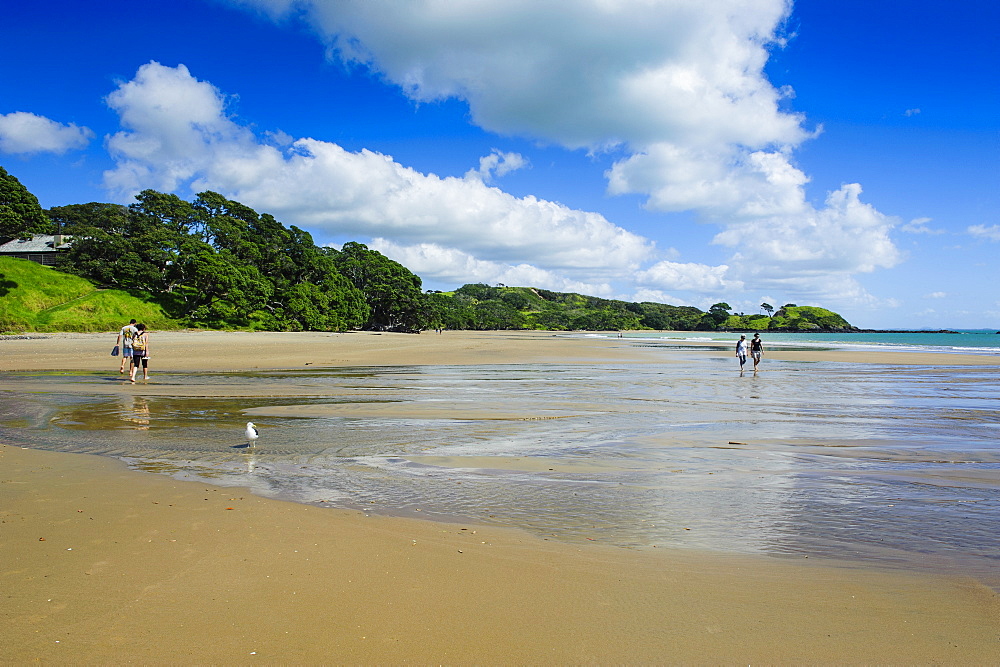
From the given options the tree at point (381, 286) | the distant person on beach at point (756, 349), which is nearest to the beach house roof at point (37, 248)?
the tree at point (381, 286)

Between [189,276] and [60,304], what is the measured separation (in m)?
11.1

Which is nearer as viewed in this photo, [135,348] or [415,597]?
[415,597]

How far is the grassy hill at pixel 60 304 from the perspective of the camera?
4451 cm

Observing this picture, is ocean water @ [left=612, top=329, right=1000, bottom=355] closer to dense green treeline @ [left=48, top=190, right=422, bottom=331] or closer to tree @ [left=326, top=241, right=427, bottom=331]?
tree @ [left=326, top=241, right=427, bottom=331]

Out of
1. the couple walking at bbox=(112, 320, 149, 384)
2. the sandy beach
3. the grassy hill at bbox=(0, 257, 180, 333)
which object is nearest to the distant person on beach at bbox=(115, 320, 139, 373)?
the couple walking at bbox=(112, 320, 149, 384)

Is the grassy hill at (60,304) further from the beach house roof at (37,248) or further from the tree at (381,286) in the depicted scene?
the tree at (381,286)

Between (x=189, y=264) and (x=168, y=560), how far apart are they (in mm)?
59965

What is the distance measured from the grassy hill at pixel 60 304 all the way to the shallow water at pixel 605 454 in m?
32.6

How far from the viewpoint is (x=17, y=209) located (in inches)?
1965

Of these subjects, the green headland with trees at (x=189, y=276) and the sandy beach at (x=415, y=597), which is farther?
the green headland with trees at (x=189, y=276)

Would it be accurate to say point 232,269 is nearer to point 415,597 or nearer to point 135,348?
point 135,348

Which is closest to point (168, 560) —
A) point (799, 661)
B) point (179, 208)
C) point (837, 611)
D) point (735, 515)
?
point (799, 661)

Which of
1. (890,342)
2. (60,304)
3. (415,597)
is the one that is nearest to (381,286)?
(60,304)

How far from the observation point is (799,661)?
3229 mm
